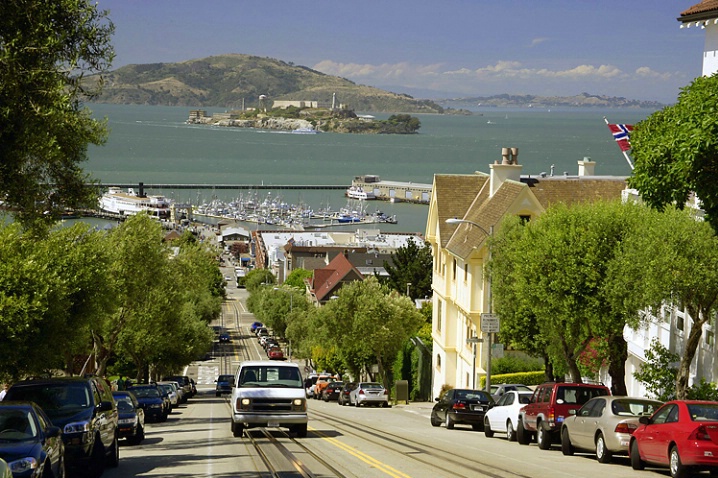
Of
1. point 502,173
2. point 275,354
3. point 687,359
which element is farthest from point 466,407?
point 275,354

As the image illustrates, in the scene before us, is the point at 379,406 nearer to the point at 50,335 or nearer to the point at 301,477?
the point at 50,335

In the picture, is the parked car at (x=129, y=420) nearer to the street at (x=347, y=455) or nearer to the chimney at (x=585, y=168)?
the street at (x=347, y=455)

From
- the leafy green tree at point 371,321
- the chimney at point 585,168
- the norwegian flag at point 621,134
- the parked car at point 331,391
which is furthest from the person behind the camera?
the parked car at point 331,391

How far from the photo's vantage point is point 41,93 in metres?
17.1

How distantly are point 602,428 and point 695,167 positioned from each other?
663 cm

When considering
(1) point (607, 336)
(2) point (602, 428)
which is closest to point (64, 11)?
(2) point (602, 428)

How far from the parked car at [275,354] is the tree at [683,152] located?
266 ft

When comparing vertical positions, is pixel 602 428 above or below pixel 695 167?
below

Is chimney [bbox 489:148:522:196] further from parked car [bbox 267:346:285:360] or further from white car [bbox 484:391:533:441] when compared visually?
parked car [bbox 267:346:285:360]

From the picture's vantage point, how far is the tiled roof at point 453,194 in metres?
58.3

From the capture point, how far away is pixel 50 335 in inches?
1224

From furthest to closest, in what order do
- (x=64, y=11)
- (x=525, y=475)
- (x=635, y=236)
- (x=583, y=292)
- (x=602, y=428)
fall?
(x=583, y=292), (x=635, y=236), (x=602, y=428), (x=525, y=475), (x=64, y=11)

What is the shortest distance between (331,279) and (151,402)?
84.6 meters

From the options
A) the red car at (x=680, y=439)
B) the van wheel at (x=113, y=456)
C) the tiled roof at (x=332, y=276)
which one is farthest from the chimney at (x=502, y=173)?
the tiled roof at (x=332, y=276)
